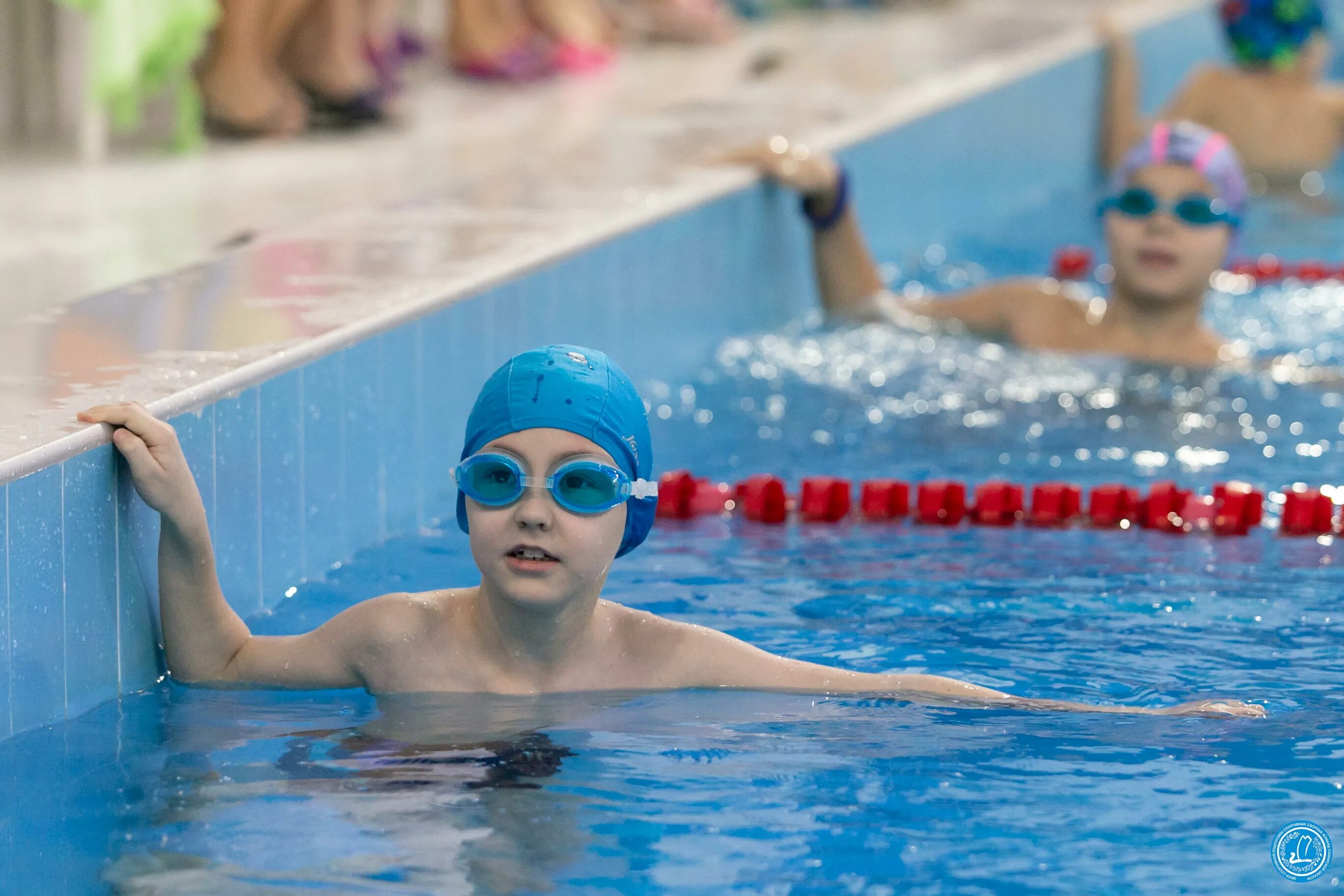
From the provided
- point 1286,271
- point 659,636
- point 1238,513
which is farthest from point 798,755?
point 1286,271

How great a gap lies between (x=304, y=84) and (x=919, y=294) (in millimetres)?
2426

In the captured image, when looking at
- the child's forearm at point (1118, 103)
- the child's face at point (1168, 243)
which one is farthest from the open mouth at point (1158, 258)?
the child's forearm at point (1118, 103)

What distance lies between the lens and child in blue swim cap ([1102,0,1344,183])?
30.0ft

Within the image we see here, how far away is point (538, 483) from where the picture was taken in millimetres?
2990

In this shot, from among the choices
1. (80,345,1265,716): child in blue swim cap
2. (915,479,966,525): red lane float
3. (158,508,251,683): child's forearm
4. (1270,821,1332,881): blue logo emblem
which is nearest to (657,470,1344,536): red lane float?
(915,479,966,525): red lane float

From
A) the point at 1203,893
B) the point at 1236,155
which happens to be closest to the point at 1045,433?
the point at 1203,893

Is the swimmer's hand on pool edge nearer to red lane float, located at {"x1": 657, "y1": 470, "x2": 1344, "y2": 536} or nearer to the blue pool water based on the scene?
the blue pool water

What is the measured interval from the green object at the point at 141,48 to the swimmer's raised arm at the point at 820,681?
3.79 m

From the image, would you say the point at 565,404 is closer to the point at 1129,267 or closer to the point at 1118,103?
the point at 1129,267

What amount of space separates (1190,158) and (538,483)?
3.37 m

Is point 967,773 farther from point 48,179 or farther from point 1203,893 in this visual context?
point 48,179

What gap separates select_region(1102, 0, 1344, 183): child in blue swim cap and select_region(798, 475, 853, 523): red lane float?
5.11 metres

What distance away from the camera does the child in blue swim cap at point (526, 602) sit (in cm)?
300

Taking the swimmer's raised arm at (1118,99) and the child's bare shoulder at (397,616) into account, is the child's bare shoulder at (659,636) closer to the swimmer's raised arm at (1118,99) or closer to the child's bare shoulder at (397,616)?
the child's bare shoulder at (397,616)
